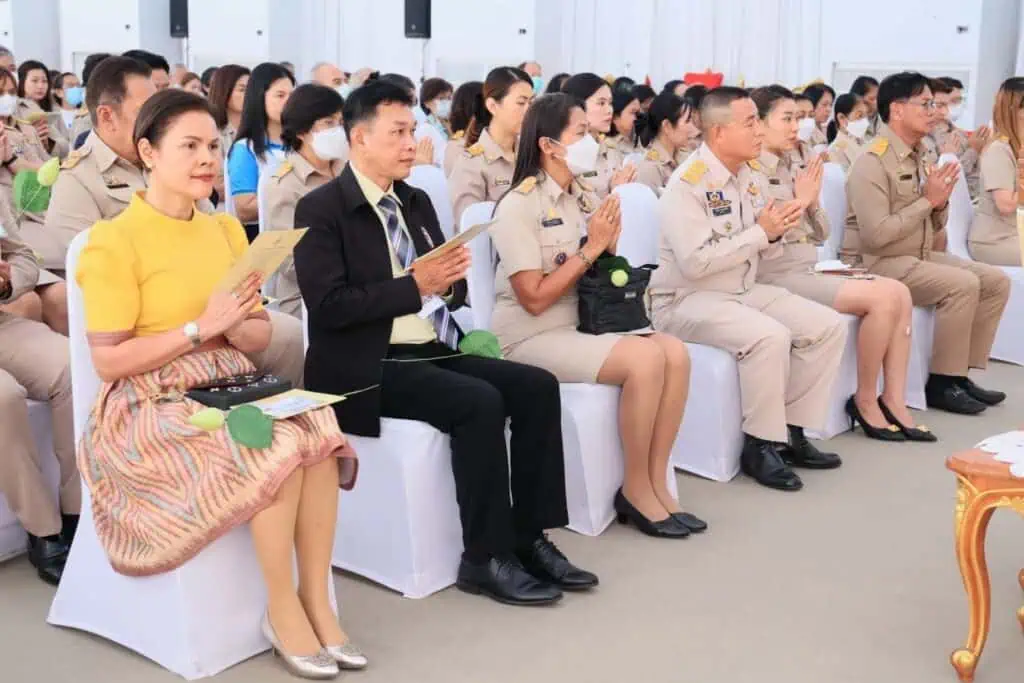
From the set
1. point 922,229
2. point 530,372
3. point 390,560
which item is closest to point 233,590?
point 390,560

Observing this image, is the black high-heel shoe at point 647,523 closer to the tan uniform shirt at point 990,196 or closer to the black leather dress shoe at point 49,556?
the black leather dress shoe at point 49,556

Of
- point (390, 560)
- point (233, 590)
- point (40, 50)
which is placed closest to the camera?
point (233, 590)

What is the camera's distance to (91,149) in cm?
353

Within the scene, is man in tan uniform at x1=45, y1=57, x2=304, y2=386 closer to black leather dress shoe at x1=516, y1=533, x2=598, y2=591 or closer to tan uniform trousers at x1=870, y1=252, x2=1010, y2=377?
black leather dress shoe at x1=516, y1=533, x2=598, y2=591

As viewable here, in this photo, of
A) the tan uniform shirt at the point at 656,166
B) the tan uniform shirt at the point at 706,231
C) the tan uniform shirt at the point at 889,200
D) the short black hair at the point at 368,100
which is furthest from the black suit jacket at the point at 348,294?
the tan uniform shirt at the point at 656,166

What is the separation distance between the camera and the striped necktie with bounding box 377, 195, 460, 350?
10.1 feet

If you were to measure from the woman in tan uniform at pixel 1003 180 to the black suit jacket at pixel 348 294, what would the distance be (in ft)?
11.6

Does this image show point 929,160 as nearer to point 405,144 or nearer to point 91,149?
point 405,144

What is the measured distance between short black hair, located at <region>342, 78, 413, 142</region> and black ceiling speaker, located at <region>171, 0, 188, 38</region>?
1118cm

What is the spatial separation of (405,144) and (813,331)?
1688mm

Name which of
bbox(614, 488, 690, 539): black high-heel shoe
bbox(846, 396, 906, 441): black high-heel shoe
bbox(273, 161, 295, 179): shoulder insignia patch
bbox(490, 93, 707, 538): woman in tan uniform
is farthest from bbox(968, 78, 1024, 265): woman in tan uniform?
bbox(273, 161, 295, 179): shoulder insignia patch

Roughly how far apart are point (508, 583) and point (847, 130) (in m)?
5.25

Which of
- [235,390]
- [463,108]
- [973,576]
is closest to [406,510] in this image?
[235,390]

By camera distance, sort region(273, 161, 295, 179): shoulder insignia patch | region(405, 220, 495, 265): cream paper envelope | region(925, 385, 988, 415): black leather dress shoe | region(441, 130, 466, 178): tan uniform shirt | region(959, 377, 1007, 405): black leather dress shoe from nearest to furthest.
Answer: region(405, 220, 495, 265): cream paper envelope
region(273, 161, 295, 179): shoulder insignia patch
region(925, 385, 988, 415): black leather dress shoe
region(959, 377, 1007, 405): black leather dress shoe
region(441, 130, 466, 178): tan uniform shirt
